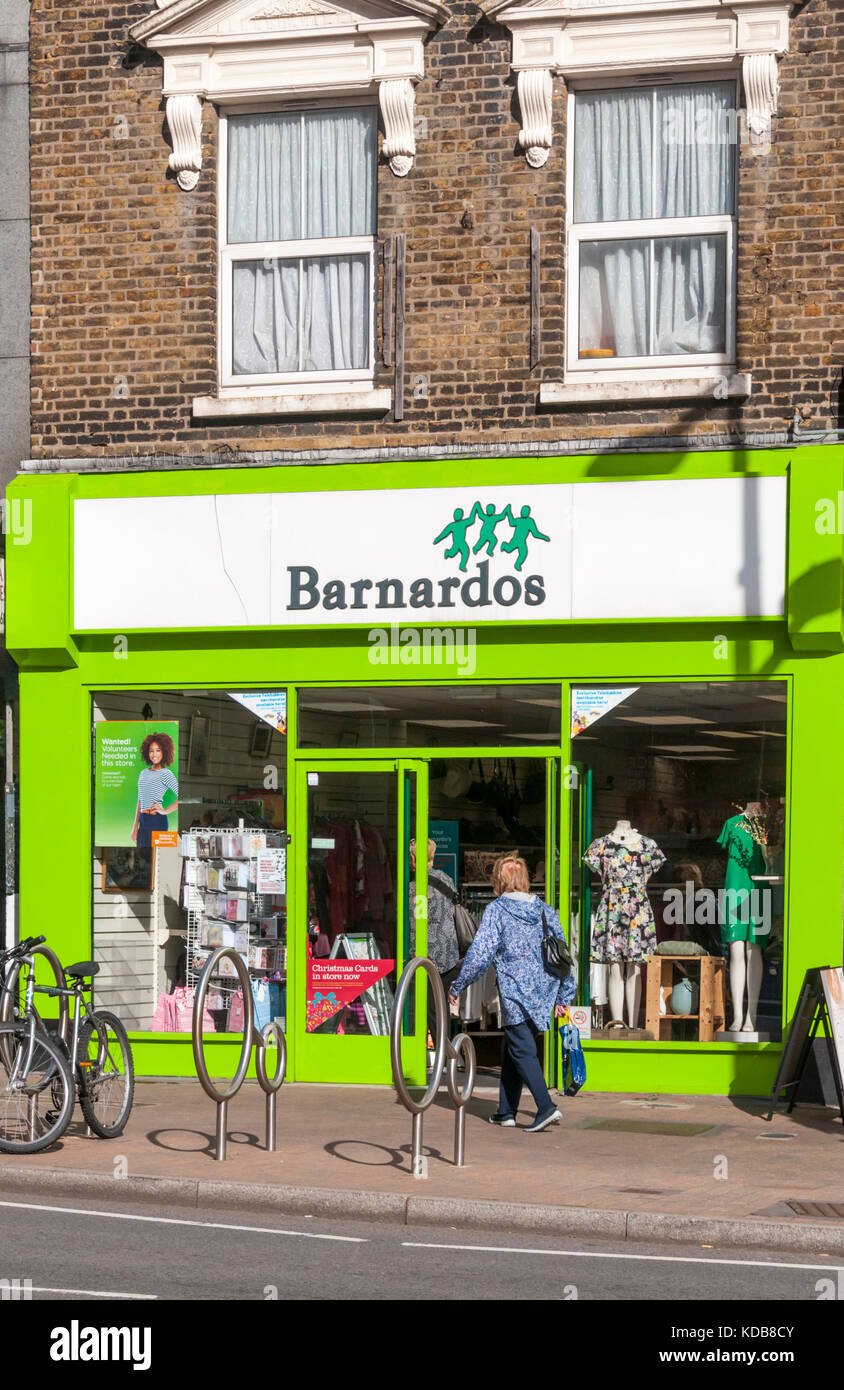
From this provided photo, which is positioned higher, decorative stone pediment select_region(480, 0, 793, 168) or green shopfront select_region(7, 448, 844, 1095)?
decorative stone pediment select_region(480, 0, 793, 168)

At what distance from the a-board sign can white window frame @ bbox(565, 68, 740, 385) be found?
443 centimetres

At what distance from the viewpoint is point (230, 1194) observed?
9.76 m

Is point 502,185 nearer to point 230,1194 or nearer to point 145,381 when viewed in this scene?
point 145,381

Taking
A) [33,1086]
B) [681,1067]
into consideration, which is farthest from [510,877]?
[33,1086]

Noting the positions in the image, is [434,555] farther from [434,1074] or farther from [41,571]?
[434,1074]

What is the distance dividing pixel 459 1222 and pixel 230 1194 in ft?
4.15

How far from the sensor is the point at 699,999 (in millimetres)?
13641

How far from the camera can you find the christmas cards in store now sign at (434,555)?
44.0ft

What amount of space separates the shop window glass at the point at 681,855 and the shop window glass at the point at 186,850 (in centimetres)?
240

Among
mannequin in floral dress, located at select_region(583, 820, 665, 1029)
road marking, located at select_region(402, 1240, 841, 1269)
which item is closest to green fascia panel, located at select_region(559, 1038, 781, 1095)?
mannequin in floral dress, located at select_region(583, 820, 665, 1029)

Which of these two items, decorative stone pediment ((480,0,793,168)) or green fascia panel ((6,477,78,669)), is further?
green fascia panel ((6,477,78,669))

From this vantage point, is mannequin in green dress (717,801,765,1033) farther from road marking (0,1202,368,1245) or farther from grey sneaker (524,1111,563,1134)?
road marking (0,1202,368,1245)

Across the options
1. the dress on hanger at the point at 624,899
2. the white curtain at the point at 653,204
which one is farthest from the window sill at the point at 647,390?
the dress on hanger at the point at 624,899

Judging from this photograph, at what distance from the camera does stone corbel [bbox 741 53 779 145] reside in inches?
533
